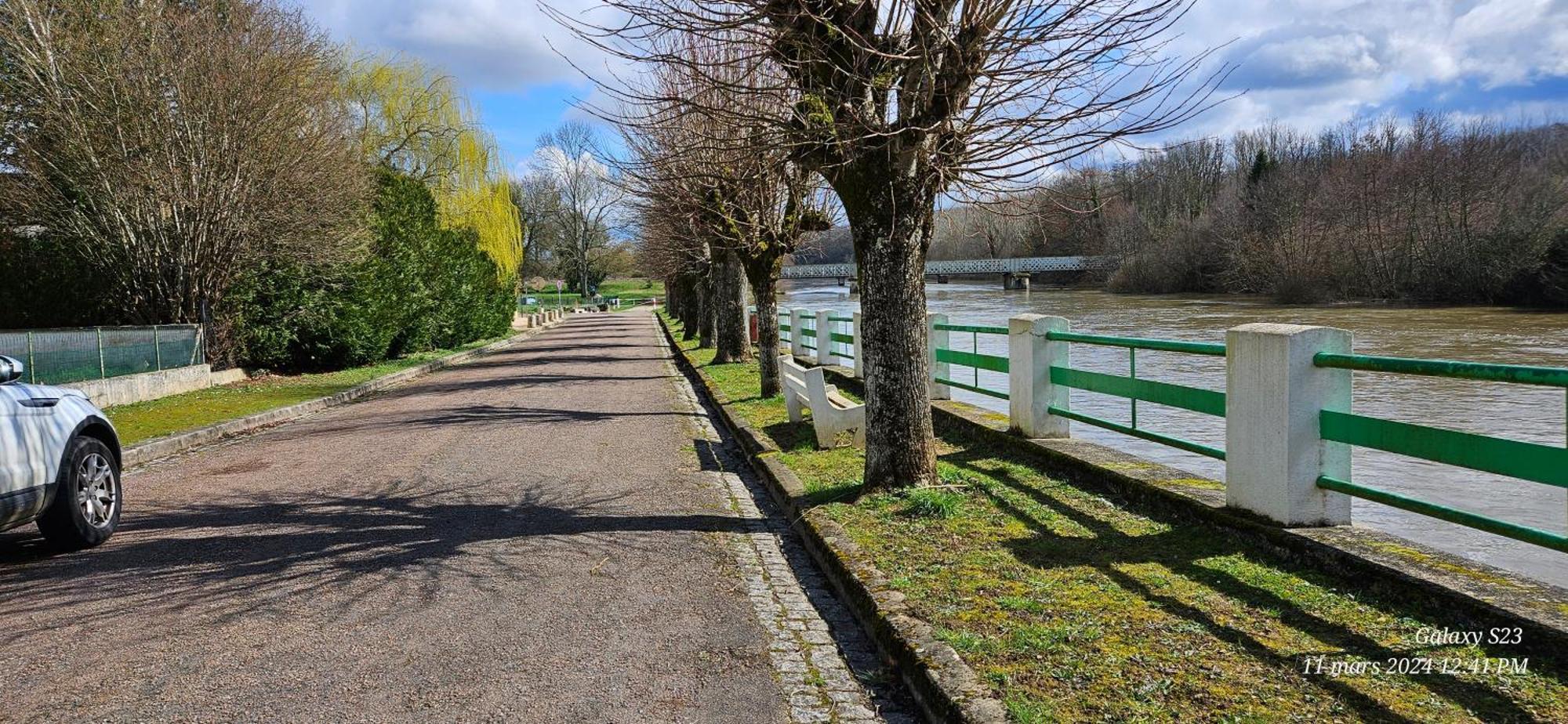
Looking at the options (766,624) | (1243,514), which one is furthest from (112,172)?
(1243,514)

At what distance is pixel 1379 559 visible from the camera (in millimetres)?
4652

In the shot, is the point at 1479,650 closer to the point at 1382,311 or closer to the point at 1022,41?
the point at 1022,41

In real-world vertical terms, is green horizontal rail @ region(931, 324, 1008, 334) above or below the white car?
above

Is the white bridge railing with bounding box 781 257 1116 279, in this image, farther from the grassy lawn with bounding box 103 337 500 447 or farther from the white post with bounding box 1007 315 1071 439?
the white post with bounding box 1007 315 1071 439

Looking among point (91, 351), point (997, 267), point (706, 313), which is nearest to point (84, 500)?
point (91, 351)

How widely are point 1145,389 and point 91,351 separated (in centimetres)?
1540

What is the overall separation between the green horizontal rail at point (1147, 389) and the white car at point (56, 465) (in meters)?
6.80

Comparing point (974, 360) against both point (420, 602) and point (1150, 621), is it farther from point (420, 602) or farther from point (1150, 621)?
point (420, 602)

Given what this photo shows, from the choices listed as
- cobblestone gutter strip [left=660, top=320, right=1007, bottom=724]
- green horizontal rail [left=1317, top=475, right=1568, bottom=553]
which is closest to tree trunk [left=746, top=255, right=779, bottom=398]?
cobblestone gutter strip [left=660, top=320, right=1007, bottom=724]

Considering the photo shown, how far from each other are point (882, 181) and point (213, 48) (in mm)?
16005

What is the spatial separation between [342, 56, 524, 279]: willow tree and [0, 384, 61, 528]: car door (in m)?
24.7

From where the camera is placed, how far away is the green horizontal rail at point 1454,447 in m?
4.11

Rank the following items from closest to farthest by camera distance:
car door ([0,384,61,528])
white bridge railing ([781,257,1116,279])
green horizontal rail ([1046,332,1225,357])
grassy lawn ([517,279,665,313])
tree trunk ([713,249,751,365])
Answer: car door ([0,384,61,528])
green horizontal rail ([1046,332,1225,357])
tree trunk ([713,249,751,365])
white bridge railing ([781,257,1116,279])
grassy lawn ([517,279,665,313])

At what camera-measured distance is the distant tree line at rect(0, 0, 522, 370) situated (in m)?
17.3
